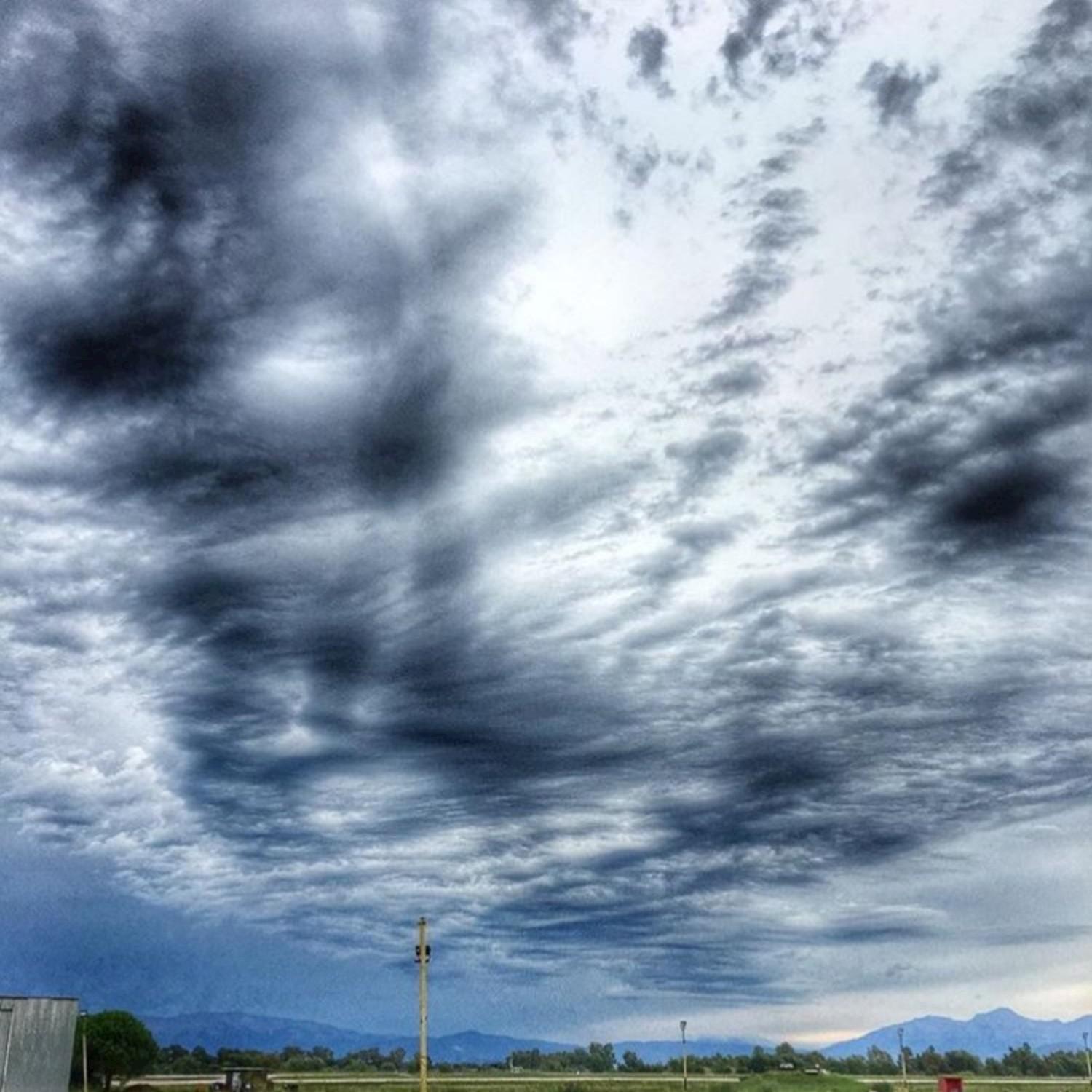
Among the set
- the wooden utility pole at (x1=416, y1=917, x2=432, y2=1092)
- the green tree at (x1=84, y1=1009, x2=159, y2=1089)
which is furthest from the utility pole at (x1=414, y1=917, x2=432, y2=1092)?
the green tree at (x1=84, y1=1009, x2=159, y2=1089)

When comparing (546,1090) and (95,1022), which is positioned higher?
(95,1022)

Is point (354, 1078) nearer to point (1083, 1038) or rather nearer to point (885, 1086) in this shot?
point (885, 1086)

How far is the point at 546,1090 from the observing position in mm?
146125

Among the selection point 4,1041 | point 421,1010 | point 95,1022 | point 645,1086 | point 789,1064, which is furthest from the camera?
point 645,1086

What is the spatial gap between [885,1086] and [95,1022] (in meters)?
96.5

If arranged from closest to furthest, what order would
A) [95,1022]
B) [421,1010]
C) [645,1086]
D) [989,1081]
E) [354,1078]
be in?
1. [421,1010]
2. [95,1022]
3. [645,1086]
4. [354,1078]
5. [989,1081]

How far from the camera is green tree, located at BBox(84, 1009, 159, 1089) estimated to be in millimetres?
133500

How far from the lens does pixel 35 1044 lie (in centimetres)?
7244

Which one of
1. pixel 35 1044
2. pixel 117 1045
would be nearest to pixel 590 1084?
pixel 117 1045

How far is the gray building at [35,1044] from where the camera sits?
7106 cm

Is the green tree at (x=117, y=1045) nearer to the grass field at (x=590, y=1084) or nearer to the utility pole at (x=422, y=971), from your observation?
the grass field at (x=590, y=1084)

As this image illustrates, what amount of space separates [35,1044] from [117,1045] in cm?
6914

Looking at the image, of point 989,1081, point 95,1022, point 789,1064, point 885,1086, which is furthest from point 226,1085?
point 989,1081

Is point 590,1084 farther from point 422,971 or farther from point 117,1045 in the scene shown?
point 422,971
